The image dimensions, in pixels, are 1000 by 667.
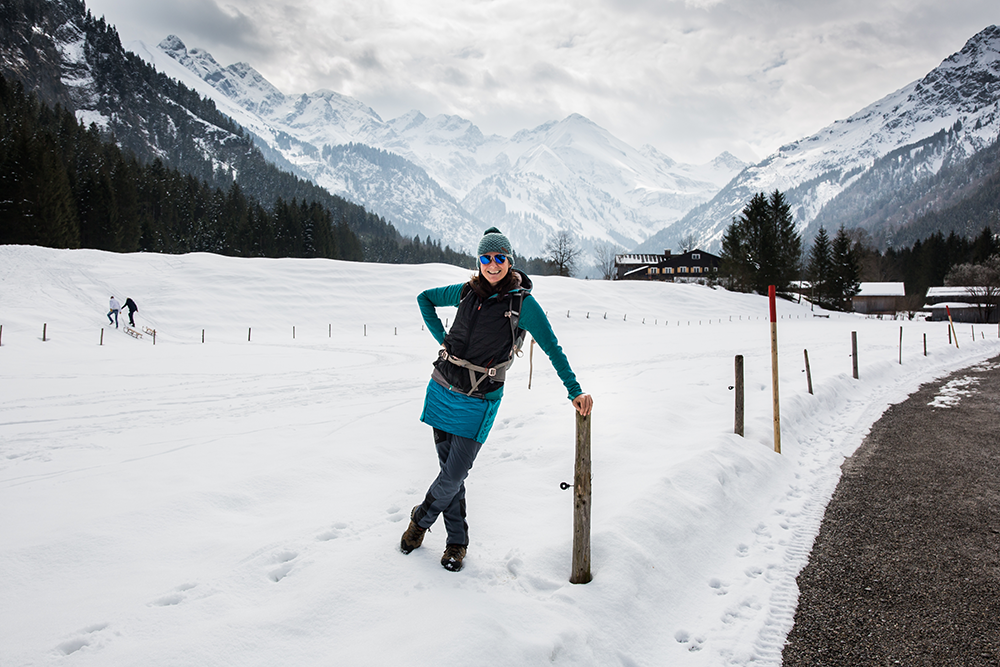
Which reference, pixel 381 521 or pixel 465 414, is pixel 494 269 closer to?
pixel 465 414

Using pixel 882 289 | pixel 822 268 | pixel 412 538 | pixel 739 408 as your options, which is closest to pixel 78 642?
pixel 412 538

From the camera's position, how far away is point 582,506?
361cm

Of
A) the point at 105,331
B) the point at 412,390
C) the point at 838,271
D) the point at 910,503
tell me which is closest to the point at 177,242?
the point at 105,331

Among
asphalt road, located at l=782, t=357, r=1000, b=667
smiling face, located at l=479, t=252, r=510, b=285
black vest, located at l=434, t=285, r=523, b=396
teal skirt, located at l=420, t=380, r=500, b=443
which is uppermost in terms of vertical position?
smiling face, located at l=479, t=252, r=510, b=285

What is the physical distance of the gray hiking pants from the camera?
3514 mm

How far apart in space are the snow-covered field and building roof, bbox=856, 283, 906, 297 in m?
77.6

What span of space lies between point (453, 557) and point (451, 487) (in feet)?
2.10

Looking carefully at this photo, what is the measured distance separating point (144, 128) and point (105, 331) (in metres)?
185

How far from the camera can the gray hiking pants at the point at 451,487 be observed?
11.5 ft

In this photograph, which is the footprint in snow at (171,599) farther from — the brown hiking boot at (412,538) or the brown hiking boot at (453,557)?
the brown hiking boot at (453,557)

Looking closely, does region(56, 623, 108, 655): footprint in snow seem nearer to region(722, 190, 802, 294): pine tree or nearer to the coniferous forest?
the coniferous forest

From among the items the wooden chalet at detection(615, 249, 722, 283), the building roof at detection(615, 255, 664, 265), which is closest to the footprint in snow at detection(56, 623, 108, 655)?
the wooden chalet at detection(615, 249, 722, 283)

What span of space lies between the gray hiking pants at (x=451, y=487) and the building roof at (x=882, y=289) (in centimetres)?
9014

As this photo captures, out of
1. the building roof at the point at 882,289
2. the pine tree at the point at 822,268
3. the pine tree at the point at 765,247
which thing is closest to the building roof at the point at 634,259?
the building roof at the point at 882,289
